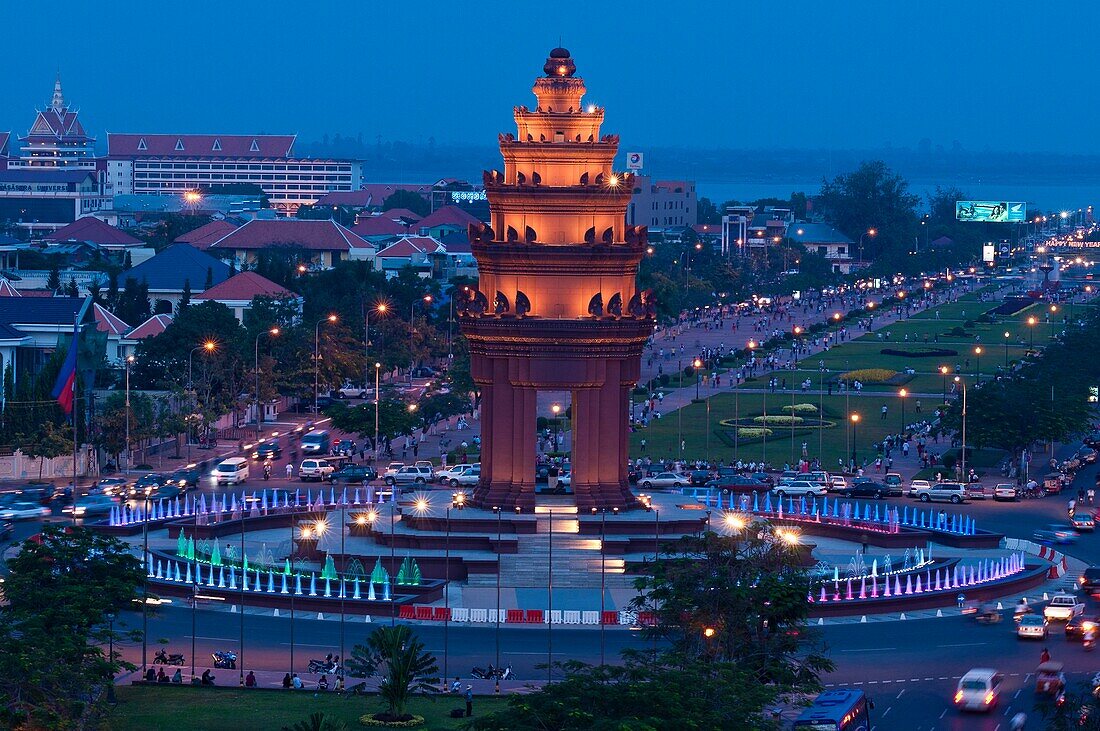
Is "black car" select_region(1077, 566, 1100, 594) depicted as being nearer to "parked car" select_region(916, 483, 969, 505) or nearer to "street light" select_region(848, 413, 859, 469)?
"parked car" select_region(916, 483, 969, 505)

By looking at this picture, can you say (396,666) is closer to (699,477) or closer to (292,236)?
(699,477)

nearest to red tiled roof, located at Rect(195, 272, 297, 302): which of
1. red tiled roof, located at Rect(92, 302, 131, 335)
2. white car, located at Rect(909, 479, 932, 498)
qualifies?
red tiled roof, located at Rect(92, 302, 131, 335)

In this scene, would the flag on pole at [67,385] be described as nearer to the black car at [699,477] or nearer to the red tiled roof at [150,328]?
the red tiled roof at [150,328]

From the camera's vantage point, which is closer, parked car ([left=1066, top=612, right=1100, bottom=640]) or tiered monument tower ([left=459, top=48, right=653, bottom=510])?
parked car ([left=1066, top=612, right=1100, bottom=640])

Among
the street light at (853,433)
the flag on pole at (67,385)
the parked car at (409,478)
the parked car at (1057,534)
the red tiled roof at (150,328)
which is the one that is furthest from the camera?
the red tiled roof at (150,328)

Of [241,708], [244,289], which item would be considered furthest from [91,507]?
[244,289]

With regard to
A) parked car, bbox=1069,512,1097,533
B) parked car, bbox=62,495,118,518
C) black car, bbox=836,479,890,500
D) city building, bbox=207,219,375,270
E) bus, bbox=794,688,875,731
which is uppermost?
city building, bbox=207,219,375,270

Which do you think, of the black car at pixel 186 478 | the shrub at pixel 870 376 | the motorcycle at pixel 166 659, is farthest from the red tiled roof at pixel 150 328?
the motorcycle at pixel 166 659
